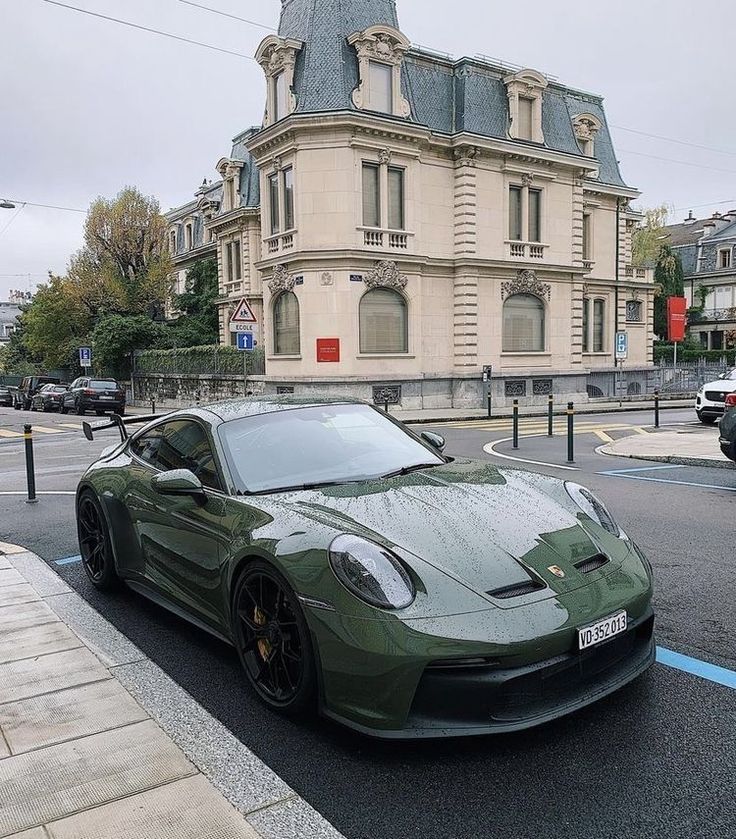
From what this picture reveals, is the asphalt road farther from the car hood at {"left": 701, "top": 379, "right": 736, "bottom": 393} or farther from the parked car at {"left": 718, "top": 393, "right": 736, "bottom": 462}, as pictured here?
the car hood at {"left": 701, "top": 379, "right": 736, "bottom": 393}

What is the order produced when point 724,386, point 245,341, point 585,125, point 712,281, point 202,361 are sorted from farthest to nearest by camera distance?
point 712,281 → point 202,361 → point 585,125 → point 245,341 → point 724,386

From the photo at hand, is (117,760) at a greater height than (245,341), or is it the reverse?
(245,341)

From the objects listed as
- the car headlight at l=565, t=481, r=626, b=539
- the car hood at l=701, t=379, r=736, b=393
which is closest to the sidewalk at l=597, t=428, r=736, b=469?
the car hood at l=701, t=379, r=736, b=393

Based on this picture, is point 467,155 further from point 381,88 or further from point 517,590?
point 517,590

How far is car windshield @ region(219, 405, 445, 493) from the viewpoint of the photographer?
424 centimetres

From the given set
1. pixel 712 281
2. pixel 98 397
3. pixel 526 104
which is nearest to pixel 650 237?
pixel 712 281

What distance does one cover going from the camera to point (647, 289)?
39.4 meters

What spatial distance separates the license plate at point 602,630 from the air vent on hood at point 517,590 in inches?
9.8

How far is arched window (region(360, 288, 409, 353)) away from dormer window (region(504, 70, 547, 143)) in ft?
29.1

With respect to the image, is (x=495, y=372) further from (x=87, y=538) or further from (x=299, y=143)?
(x=87, y=538)

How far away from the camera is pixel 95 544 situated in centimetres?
567

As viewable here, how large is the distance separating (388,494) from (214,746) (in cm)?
146

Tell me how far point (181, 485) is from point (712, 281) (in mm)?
71761

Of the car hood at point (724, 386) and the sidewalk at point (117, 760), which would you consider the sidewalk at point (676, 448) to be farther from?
the sidewalk at point (117, 760)
